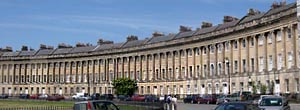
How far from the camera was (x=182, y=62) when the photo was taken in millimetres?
94500

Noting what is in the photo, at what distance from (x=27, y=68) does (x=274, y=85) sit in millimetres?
84138

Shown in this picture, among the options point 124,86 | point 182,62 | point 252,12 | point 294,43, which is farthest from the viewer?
point 124,86

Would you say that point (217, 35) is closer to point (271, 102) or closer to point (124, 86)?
point (124, 86)

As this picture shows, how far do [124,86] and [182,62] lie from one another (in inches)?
509

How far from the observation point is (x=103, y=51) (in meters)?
117

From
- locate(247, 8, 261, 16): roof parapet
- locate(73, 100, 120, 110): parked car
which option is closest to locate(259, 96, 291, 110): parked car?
locate(73, 100, 120, 110): parked car

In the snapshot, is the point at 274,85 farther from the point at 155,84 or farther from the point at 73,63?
the point at 73,63

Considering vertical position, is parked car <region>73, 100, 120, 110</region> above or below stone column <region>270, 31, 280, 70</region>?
below

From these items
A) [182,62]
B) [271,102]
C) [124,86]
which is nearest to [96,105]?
[271,102]

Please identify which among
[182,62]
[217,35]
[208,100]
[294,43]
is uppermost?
[217,35]

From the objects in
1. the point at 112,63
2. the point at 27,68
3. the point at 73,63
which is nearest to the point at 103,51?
the point at 112,63

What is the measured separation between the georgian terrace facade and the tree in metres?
5.41

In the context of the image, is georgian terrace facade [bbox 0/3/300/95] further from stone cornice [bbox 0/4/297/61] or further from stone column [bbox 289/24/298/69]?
stone column [bbox 289/24/298/69]

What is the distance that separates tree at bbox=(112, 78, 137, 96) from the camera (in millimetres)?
98037
